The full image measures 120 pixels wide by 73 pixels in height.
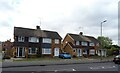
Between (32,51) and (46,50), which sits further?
(46,50)

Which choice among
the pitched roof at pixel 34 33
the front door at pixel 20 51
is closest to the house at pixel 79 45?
the pitched roof at pixel 34 33

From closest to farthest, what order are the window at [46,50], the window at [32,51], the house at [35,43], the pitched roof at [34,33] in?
the house at [35,43]
the pitched roof at [34,33]
the window at [32,51]
the window at [46,50]

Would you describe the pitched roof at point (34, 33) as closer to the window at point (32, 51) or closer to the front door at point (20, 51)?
the front door at point (20, 51)

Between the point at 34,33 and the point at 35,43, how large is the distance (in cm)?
282

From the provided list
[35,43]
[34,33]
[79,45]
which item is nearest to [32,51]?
[35,43]

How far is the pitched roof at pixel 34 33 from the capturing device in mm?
53569

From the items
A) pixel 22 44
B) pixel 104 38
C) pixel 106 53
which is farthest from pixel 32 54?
pixel 104 38

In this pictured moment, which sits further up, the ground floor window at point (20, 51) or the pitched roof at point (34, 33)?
the pitched roof at point (34, 33)

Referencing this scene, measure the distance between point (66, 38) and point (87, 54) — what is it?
29.7 ft

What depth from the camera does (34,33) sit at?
57.8 m

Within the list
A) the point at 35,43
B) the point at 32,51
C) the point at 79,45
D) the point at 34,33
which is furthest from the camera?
the point at 79,45

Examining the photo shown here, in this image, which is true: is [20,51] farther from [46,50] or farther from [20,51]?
[46,50]

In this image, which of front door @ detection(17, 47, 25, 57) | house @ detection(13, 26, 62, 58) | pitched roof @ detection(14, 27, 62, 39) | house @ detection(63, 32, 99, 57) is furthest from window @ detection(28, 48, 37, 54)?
house @ detection(63, 32, 99, 57)

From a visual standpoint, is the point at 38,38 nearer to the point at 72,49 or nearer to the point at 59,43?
the point at 59,43
